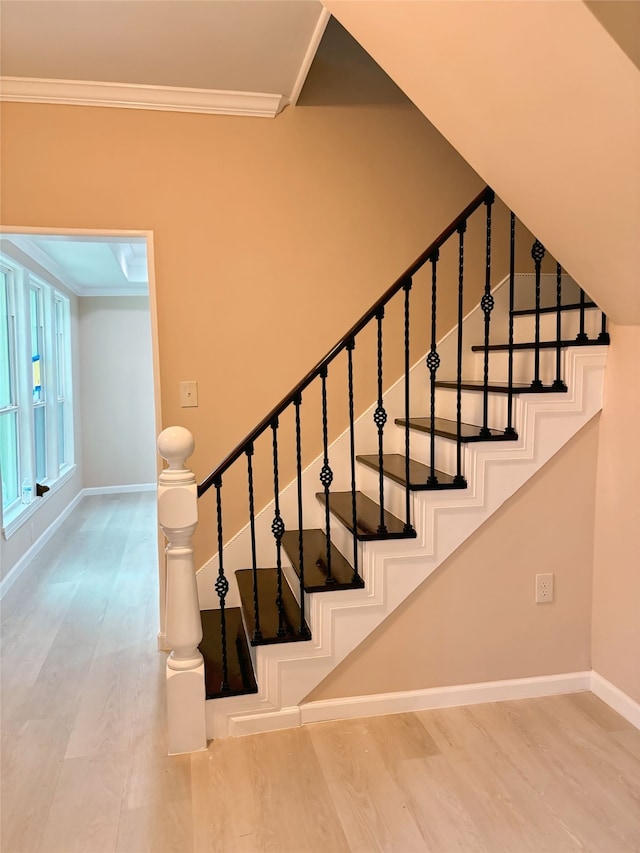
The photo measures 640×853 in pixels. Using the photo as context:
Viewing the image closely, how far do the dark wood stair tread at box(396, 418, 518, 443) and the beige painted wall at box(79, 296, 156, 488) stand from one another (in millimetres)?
4785

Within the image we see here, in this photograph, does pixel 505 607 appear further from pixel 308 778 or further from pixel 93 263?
pixel 93 263

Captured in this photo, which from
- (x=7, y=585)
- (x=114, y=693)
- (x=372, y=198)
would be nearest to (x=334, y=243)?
(x=372, y=198)

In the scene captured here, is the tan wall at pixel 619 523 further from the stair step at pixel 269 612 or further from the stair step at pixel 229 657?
the stair step at pixel 229 657

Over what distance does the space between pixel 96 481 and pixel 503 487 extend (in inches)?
226

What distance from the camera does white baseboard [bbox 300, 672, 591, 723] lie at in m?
2.30

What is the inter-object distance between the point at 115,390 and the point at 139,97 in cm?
464

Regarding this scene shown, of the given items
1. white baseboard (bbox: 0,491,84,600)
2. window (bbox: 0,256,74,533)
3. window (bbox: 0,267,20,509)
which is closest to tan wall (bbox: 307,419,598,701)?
white baseboard (bbox: 0,491,84,600)

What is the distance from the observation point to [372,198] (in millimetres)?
3100

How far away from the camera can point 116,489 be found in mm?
7000

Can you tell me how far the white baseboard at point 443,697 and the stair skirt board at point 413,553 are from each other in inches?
4.9

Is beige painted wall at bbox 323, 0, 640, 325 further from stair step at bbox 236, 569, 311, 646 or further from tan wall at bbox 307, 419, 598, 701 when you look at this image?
stair step at bbox 236, 569, 311, 646

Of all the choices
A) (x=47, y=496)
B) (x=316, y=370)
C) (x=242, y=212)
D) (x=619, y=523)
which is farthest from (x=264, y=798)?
(x=47, y=496)

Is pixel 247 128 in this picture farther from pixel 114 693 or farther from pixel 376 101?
pixel 114 693

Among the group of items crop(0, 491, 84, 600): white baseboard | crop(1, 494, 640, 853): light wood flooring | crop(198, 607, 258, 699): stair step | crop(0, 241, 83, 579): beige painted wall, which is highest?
crop(0, 241, 83, 579): beige painted wall
